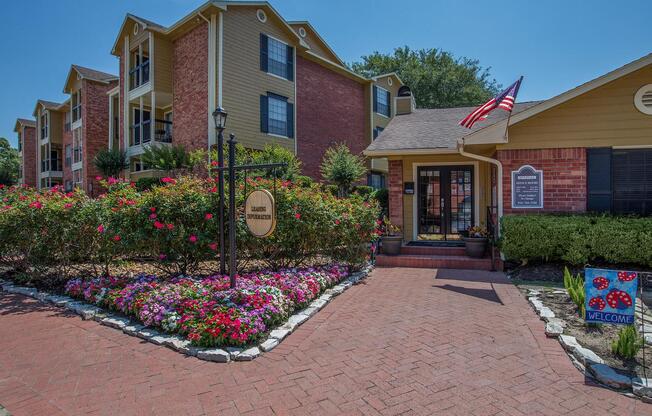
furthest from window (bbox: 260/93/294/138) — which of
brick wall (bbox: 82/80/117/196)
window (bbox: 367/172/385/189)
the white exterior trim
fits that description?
brick wall (bbox: 82/80/117/196)

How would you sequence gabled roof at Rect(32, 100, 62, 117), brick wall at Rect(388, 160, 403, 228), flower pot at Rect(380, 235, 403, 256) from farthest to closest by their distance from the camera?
gabled roof at Rect(32, 100, 62, 117)
brick wall at Rect(388, 160, 403, 228)
flower pot at Rect(380, 235, 403, 256)

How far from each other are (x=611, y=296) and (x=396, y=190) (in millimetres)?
7084

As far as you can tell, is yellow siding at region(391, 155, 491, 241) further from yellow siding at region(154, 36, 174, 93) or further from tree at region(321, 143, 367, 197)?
yellow siding at region(154, 36, 174, 93)

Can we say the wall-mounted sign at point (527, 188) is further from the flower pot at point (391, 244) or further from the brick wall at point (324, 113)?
the brick wall at point (324, 113)

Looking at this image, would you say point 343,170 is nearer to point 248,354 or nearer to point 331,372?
point 248,354

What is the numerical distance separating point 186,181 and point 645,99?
29.8 feet

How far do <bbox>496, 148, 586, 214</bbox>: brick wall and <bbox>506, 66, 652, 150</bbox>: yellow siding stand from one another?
7.7 inches

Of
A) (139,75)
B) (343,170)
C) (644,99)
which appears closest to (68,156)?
(139,75)

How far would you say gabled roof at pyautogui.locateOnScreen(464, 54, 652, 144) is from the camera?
7.51m

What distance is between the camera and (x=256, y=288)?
515 centimetres

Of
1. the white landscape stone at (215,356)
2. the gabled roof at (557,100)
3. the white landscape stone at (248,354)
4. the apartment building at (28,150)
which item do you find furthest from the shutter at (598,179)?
the apartment building at (28,150)

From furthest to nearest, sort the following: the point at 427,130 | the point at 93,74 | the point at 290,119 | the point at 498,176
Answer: the point at 93,74 < the point at 290,119 < the point at 427,130 < the point at 498,176

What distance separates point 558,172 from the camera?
8.25 metres

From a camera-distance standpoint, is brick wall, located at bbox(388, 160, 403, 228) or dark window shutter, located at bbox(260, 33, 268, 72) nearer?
brick wall, located at bbox(388, 160, 403, 228)
